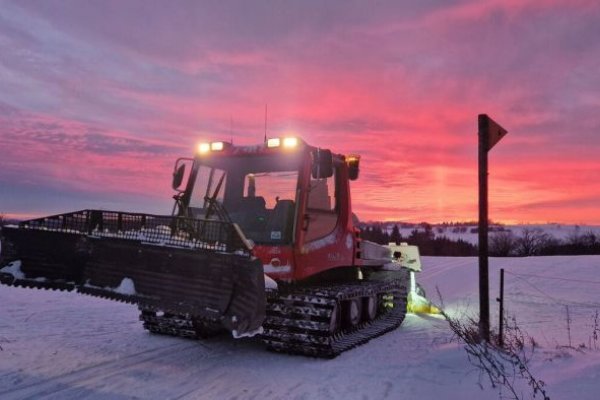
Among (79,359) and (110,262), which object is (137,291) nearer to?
(110,262)

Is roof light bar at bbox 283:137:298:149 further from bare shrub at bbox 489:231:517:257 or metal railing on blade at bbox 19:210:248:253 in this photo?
bare shrub at bbox 489:231:517:257

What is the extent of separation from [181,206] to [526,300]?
1428 centimetres

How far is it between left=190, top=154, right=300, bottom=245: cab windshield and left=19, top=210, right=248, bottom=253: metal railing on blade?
45.8 inches

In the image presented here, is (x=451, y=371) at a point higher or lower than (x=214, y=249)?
lower

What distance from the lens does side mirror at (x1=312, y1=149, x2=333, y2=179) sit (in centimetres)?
779

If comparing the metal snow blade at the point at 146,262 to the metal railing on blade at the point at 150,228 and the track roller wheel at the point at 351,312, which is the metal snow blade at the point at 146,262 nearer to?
the metal railing on blade at the point at 150,228

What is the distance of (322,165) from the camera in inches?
307

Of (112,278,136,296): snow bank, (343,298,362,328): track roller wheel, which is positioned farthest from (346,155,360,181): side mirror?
(112,278,136,296): snow bank

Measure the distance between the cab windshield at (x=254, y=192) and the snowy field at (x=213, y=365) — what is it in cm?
176

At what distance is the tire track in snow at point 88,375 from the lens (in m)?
5.49

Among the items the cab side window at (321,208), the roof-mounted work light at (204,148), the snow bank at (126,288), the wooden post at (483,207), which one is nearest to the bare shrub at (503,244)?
the wooden post at (483,207)

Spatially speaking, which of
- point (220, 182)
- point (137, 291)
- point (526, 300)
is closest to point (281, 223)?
point (220, 182)

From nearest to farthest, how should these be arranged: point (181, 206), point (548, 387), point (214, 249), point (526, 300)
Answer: point (548, 387), point (214, 249), point (181, 206), point (526, 300)

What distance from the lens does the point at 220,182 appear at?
864cm
